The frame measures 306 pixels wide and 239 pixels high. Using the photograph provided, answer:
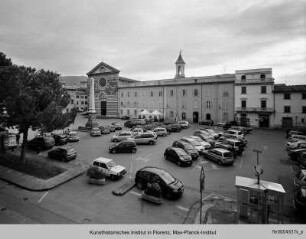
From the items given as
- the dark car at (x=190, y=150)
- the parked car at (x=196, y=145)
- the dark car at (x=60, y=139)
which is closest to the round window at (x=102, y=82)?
the dark car at (x=60, y=139)

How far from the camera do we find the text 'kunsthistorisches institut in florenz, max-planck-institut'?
1297 inches

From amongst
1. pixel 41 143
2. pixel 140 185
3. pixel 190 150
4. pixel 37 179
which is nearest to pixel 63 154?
pixel 37 179

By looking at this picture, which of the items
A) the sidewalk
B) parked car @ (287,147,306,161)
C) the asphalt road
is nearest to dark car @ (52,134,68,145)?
the asphalt road

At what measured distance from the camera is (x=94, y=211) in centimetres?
849

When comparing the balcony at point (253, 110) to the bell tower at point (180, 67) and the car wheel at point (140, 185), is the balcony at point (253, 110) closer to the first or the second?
the bell tower at point (180, 67)

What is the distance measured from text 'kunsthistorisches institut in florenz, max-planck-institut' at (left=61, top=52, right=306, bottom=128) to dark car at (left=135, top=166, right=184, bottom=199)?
2405 cm

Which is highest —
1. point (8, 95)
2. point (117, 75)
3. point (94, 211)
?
point (117, 75)

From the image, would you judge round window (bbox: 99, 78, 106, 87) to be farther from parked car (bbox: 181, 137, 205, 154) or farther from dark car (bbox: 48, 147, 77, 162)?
dark car (bbox: 48, 147, 77, 162)

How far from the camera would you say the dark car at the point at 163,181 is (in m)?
9.53

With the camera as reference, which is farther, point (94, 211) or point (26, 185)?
point (26, 185)

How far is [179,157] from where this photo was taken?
1452cm
